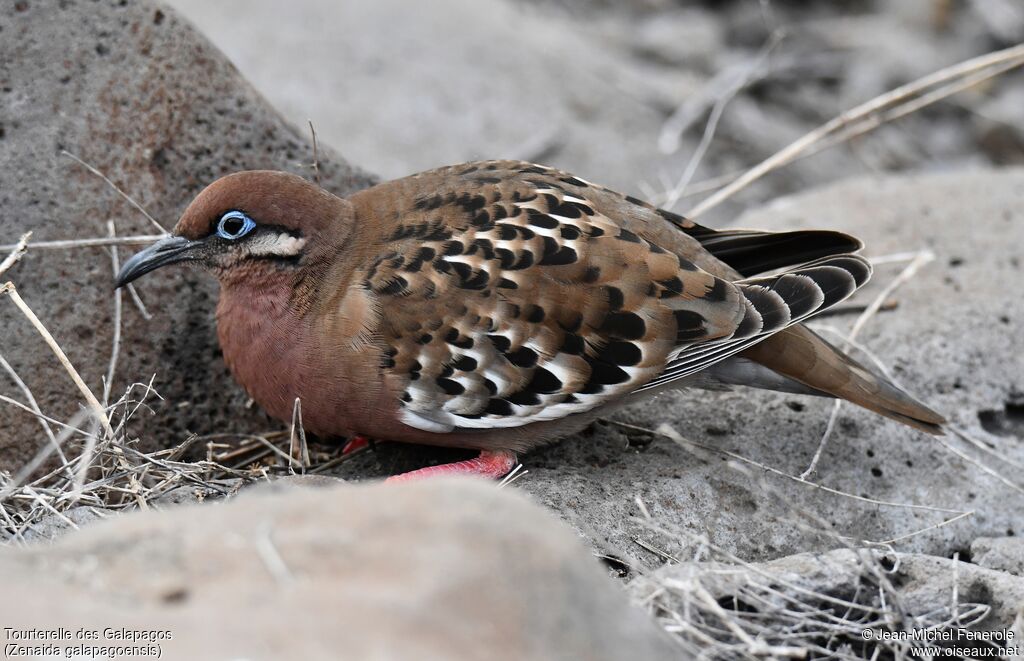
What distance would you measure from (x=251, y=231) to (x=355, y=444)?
1.04 meters

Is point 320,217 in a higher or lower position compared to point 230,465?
higher

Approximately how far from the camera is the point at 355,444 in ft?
16.1

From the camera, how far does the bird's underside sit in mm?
4332

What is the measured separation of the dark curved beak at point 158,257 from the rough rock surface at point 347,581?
1.88 meters

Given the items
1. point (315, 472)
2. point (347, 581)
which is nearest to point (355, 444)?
point (315, 472)

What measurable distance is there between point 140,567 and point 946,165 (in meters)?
8.36

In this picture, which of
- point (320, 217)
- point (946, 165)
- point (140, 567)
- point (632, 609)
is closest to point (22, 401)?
point (320, 217)

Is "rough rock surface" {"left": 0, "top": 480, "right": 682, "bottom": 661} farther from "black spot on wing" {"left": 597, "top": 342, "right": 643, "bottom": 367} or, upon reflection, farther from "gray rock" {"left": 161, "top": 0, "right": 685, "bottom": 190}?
"gray rock" {"left": 161, "top": 0, "right": 685, "bottom": 190}

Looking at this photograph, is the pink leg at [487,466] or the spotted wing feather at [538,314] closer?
the spotted wing feather at [538,314]

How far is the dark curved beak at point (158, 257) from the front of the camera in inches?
174

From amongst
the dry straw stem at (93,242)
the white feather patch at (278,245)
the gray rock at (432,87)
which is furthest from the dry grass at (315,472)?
the gray rock at (432,87)

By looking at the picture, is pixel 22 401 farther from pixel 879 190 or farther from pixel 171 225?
pixel 879 190

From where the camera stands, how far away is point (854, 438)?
496 cm

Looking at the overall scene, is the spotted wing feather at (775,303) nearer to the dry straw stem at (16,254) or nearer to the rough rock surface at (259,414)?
the rough rock surface at (259,414)
